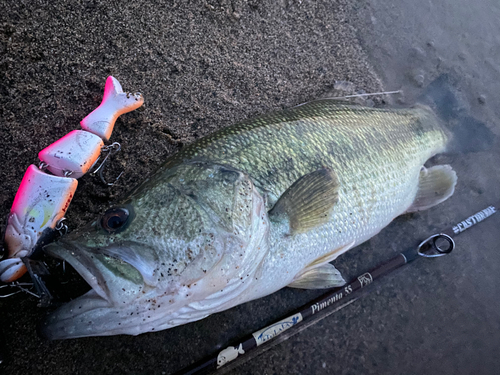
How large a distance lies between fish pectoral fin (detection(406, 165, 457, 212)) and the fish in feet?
0.31

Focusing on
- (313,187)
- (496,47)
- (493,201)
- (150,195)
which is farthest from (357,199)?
(496,47)

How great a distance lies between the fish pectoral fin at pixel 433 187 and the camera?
194 cm

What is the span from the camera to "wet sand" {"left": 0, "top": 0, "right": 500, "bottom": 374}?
5.02 ft

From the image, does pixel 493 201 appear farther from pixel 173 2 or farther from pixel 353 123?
pixel 173 2

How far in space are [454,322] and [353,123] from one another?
57.5 inches

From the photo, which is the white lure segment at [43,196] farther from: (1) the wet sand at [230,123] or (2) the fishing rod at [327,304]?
(2) the fishing rod at [327,304]

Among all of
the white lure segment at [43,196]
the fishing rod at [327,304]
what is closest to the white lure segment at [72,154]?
the white lure segment at [43,196]

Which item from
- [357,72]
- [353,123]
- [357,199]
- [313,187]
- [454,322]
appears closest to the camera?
[313,187]

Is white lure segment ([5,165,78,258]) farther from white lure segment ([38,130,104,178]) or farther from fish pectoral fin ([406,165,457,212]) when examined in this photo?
fish pectoral fin ([406,165,457,212])

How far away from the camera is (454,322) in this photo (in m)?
1.98

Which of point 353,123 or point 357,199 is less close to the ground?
point 353,123

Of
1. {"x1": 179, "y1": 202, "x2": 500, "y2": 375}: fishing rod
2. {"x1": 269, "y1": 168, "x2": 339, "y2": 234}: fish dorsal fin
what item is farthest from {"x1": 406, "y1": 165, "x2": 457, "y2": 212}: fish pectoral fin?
{"x1": 269, "y1": 168, "x2": 339, "y2": 234}: fish dorsal fin

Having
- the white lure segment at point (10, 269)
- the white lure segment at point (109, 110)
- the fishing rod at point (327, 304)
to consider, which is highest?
the white lure segment at point (109, 110)

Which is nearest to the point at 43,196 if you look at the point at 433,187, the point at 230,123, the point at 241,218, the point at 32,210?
the point at 32,210
